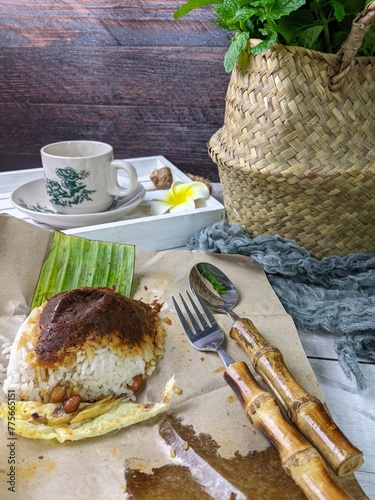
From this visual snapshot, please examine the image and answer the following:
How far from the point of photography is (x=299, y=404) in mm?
1019

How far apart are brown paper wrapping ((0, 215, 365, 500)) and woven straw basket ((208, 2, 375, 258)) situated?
10.1 inches

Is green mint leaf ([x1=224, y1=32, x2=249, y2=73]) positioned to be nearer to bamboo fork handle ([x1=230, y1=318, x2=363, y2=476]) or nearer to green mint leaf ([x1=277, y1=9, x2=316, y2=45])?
green mint leaf ([x1=277, y1=9, x2=316, y2=45])

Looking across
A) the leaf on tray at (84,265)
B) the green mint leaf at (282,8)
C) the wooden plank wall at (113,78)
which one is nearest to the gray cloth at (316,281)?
the leaf on tray at (84,265)

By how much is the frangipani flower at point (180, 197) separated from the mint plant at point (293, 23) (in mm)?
568

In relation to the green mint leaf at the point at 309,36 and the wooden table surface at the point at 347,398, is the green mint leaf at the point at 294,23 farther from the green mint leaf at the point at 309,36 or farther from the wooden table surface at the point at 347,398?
the wooden table surface at the point at 347,398

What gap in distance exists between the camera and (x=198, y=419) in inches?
44.0

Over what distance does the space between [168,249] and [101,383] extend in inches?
27.8

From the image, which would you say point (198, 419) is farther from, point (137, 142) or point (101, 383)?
point (137, 142)

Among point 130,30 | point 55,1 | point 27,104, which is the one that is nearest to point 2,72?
point 27,104

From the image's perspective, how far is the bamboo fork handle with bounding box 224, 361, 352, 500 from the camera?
0.84 meters

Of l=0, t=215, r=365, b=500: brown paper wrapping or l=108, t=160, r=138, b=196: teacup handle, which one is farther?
l=108, t=160, r=138, b=196: teacup handle

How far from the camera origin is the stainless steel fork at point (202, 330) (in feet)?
4.27

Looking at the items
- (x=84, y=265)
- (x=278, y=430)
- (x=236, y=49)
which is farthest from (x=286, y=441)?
(x=236, y=49)

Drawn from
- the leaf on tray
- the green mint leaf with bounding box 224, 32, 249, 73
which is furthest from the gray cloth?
the green mint leaf with bounding box 224, 32, 249, 73
